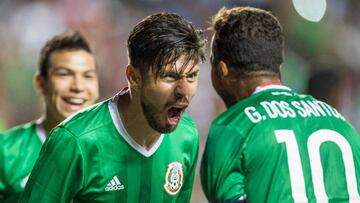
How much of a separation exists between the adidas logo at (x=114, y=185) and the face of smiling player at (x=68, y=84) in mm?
1448

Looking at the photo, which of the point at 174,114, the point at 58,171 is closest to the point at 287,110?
the point at 174,114

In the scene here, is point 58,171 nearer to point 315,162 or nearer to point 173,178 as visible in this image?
point 173,178

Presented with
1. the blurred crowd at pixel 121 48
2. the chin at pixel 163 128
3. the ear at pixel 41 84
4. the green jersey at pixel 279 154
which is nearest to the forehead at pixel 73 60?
the ear at pixel 41 84

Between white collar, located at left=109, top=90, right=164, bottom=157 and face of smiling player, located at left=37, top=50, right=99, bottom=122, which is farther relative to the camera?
face of smiling player, located at left=37, top=50, right=99, bottom=122

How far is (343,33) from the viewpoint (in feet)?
26.0

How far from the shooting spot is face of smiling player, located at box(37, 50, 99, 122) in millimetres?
4367

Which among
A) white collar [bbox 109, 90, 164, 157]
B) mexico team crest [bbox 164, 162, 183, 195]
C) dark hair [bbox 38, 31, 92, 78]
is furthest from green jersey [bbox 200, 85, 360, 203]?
dark hair [bbox 38, 31, 92, 78]

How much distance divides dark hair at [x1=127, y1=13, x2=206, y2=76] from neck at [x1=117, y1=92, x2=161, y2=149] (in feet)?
0.57

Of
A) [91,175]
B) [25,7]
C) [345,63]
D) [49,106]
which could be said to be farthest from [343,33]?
[91,175]

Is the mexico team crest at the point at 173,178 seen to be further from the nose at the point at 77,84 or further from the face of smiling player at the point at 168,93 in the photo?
the nose at the point at 77,84

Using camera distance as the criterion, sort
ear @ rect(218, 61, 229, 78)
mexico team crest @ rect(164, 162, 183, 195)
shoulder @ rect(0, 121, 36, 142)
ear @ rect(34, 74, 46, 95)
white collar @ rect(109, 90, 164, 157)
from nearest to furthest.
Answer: white collar @ rect(109, 90, 164, 157) → mexico team crest @ rect(164, 162, 183, 195) → ear @ rect(218, 61, 229, 78) → shoulder @ rect(0, 121, 36, 142) → ear @ rect(34, 74, 46, 95)

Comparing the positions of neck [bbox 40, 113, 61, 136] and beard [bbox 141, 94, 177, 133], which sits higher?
beard [bbox 141, 94, 177, 133]

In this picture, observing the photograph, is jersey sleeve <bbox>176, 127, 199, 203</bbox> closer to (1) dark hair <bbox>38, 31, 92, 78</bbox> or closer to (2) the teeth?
(2) the teeth

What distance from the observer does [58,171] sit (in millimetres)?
2744
